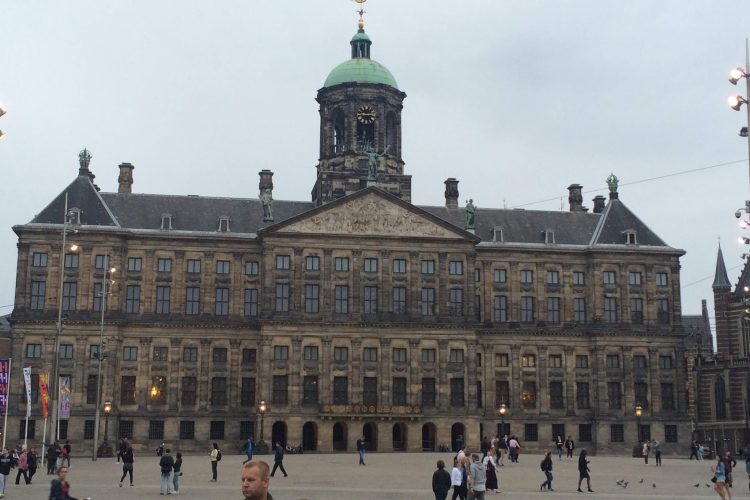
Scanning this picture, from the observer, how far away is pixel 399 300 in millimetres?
77688

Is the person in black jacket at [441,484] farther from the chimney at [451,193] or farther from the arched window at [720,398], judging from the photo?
the arched window at [720,398]

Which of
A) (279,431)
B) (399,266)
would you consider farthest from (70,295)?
(399,266)

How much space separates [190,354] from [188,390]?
2864mm

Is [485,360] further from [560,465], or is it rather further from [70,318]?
[70,318]

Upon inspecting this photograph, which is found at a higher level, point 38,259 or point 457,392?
point 38,259

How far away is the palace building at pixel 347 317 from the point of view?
246 feet

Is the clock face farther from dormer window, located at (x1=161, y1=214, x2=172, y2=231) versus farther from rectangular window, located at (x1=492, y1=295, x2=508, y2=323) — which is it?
rectangular window, located at (x1=492, y1=295, x2=508, y2=323)

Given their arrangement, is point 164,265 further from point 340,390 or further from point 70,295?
point 340,390

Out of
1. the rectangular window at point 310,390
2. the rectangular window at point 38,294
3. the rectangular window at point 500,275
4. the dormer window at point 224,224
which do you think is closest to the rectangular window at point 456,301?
the rectangular window at point 500,275

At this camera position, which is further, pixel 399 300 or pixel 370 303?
pixel 399 300

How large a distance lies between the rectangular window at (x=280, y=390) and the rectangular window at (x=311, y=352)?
223 cm

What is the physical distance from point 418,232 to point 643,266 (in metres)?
20.6

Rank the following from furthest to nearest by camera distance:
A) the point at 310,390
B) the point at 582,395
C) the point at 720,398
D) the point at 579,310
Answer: the point at 720,398 → the point at 579,310 → the point at 582,395 → the point at 310,390

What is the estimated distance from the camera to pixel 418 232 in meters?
78.3
